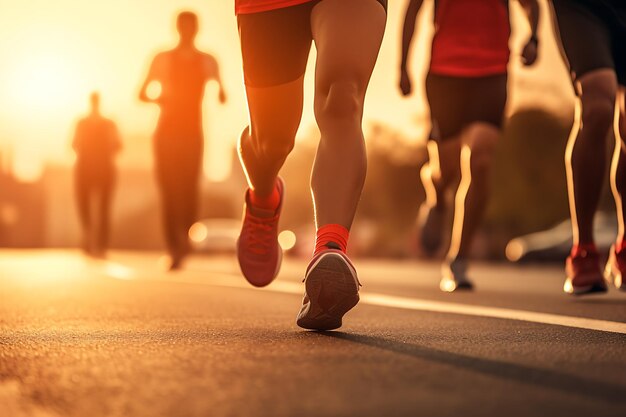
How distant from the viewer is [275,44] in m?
3.56

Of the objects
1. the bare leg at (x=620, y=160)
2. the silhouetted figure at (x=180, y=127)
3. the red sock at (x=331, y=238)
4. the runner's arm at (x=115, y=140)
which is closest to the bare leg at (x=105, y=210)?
the runner's arm at (x=115, y=140)

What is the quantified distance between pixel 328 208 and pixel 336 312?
38cm

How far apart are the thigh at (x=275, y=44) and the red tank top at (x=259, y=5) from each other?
2 centimetres

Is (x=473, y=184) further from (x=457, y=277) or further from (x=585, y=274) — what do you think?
(x=585, y=274)

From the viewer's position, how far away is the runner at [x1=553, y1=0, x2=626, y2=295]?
4508 mm

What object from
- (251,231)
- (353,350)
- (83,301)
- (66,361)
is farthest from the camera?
(83,301)

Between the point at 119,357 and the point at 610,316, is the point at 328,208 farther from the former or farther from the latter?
the point at 610,316

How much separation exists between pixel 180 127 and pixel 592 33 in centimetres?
508

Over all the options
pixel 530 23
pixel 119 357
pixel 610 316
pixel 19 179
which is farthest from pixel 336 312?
pixel 19 179

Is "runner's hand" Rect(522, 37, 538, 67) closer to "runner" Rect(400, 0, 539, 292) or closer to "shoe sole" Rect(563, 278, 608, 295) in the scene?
"runner" Rect(400, 0, 539, 292)

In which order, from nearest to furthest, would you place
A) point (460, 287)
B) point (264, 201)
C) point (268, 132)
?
point (268, 132), point (264, 201), point (460, 287)

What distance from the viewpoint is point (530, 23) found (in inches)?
225

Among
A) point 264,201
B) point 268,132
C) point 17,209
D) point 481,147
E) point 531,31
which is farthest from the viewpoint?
point 17,209

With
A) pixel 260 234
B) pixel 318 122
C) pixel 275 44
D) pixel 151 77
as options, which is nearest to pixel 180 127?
pixel 151 77
